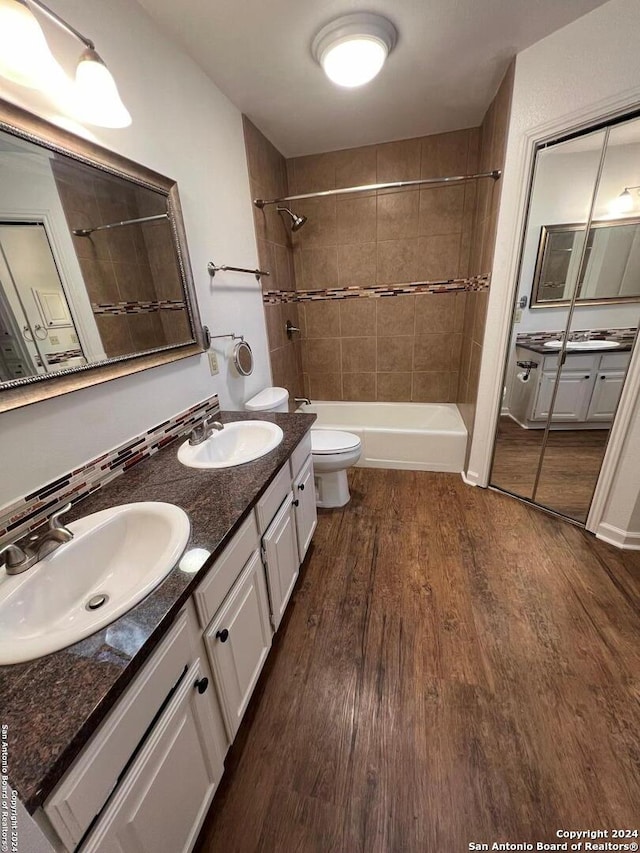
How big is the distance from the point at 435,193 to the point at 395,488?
225 cm

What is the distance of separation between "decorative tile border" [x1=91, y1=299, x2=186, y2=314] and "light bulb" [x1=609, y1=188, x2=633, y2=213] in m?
2.12

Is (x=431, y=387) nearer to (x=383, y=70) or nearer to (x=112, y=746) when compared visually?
(x=383, y=70)

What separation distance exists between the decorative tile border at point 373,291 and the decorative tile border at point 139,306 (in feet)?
3.65

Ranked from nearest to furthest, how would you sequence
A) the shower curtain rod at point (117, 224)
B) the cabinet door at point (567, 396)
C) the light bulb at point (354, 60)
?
the shower curtain rod at point (117, 224)
the light bulb at point (354, 60)
the cabinet door at point (567, 396)

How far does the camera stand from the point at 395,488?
96.2 inches

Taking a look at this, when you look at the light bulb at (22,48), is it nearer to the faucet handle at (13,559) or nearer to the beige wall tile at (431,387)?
the faucet handle at (13,559)

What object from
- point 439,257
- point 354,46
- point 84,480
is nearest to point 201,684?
point 84,480

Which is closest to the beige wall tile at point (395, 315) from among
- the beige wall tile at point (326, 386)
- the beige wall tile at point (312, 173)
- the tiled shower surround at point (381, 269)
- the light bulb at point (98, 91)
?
the tiled shower surround at point (381, 269)

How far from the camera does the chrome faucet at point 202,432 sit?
137cm

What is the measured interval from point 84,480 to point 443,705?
1431mm

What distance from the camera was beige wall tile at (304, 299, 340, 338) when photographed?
9.88 feet

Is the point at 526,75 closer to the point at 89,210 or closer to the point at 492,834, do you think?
the point at 89,210

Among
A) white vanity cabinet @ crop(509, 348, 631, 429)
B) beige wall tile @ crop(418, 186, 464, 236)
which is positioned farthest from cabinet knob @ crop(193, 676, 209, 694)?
beige wall tile @ crop(418, 186, 464, 236)

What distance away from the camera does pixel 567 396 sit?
199cm
